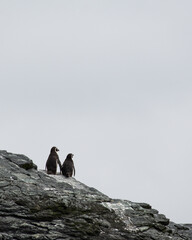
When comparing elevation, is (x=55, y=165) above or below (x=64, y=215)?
above

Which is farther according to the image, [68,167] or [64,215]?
[68,167]

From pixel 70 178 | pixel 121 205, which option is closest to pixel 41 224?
pixel 121 205

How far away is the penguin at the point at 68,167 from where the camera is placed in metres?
35.2

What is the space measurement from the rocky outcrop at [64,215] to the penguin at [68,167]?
471 cm

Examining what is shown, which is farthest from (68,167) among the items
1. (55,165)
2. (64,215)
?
(64,215)

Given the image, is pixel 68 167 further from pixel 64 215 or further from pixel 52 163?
pixel 64 215

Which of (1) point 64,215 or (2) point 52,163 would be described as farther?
(2) point 52,163

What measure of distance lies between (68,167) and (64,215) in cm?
1106

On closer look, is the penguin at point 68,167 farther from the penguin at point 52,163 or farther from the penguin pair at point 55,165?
the penguin at point 52,163

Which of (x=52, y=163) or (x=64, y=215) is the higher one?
(x=52, y=163)

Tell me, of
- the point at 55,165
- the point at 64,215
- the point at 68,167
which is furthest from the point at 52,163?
the point at 64,215

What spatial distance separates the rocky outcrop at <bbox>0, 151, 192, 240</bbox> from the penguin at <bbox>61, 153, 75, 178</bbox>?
4.71m

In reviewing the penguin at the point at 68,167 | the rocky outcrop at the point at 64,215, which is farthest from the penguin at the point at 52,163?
the rocky outcrop at the point at 64,215

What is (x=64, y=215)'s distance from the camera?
25062 millimetres
